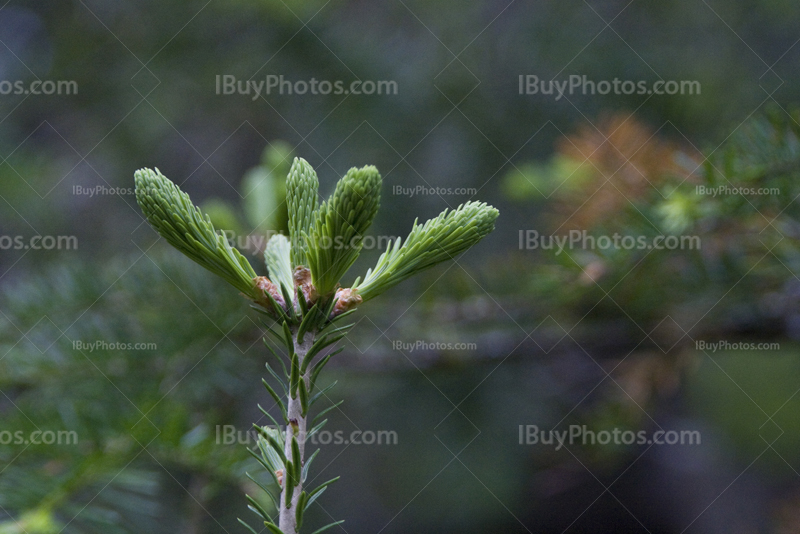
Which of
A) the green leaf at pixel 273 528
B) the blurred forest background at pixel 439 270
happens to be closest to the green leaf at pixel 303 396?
the green leaf at pixel 273 528

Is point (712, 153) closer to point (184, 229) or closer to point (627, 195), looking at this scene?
point (627, 195)

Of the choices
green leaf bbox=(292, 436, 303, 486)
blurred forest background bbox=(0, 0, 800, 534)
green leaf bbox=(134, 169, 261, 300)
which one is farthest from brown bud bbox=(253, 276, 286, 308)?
blurred forest background bbox=(0, 0, 800, 534)

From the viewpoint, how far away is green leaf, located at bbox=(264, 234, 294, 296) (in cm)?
68

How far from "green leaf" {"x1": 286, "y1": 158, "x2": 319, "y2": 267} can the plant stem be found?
117 mm

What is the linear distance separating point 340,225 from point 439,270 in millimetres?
1105

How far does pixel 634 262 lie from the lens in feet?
3.68

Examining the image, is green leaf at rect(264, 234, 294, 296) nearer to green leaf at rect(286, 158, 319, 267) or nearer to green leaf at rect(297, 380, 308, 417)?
green leaf at rect(286, 158, 319, 267)

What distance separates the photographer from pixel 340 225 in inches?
22.6

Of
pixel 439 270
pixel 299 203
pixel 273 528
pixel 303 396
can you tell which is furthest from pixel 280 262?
pixel 439 270

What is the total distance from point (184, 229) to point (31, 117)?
2740 mm

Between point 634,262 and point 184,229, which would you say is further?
point 634,262

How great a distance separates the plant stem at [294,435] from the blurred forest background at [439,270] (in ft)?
1.49

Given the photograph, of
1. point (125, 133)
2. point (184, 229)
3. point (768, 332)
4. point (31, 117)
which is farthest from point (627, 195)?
point (31, 117)

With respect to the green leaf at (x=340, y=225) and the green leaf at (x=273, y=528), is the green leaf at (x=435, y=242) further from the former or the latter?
the green leaf at (x=273, y=528)
